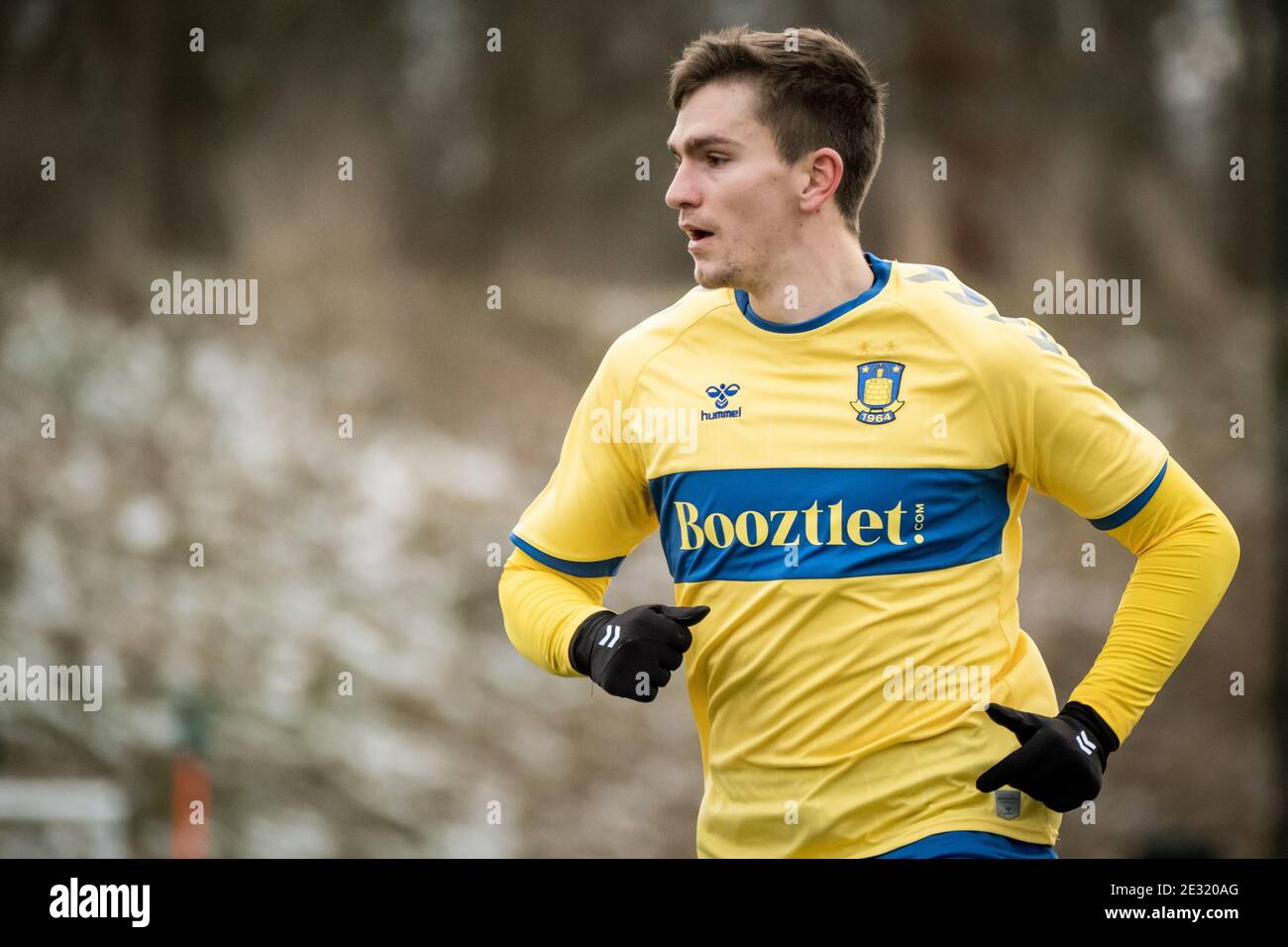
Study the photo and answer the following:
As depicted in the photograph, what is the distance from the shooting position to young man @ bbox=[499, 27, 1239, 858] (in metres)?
2.32

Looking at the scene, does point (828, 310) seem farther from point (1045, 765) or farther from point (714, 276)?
point (1045, 765)

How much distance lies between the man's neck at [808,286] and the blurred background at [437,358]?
3.39 meters

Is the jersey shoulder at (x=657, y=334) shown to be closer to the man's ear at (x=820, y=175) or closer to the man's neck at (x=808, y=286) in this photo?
the man's neck at (x=808, y=286)

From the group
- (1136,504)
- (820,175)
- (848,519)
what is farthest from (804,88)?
(1136,504)

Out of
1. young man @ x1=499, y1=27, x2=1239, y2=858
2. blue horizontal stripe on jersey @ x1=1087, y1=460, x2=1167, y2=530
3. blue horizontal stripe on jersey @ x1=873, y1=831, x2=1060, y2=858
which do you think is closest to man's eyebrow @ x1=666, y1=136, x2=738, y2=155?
young man @ x1=499, y1=27, x2=1239, y2=858

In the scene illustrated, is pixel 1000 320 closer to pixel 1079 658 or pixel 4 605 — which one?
pixel 1079 658

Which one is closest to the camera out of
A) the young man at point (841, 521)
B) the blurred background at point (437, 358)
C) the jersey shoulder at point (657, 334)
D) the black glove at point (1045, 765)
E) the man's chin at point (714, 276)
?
the black glove at point (1045, 765)

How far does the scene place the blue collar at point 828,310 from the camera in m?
2.50

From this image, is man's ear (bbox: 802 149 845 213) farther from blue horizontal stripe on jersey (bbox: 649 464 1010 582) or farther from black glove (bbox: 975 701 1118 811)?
black glove (bbox: 975 701 1118 811)

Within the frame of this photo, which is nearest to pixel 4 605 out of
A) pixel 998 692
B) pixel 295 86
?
pixel 295 86

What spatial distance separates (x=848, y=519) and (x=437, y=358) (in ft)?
12.9

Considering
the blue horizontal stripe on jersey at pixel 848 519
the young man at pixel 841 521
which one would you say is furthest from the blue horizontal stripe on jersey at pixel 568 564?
the blue horizontal stripe on jersey at pixel 848 519

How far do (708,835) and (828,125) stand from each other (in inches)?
50.8

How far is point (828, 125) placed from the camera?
8.52 feet
